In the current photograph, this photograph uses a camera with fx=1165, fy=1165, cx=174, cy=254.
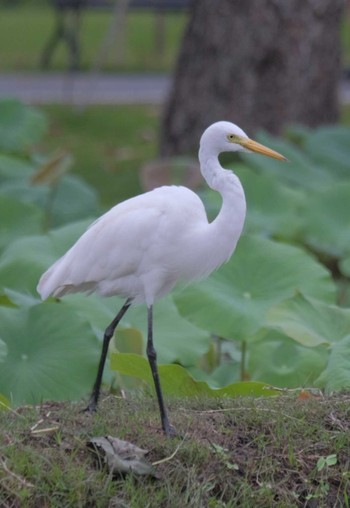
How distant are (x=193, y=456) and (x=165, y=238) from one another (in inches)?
24.6

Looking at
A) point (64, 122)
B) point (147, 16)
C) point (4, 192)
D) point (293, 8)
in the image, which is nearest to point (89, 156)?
point (64, 122)

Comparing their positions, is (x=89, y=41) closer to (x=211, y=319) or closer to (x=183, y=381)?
(x=211, y=319)

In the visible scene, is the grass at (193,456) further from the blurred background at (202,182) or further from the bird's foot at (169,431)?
the blurred background at (202,182)

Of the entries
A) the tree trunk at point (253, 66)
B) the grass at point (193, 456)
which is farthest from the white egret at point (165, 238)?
the tree trunk at point (253, 66)

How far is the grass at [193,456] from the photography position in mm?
3143

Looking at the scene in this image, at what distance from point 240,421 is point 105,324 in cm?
124

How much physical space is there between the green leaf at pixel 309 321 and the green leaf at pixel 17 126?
433 cm

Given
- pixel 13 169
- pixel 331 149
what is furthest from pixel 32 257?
pixel 331 149

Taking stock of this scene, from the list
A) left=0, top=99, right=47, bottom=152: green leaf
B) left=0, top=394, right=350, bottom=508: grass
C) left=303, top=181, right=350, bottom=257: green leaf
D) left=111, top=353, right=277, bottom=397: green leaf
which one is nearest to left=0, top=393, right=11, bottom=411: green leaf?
left=0, top=394, right=350, bottom=508: grass

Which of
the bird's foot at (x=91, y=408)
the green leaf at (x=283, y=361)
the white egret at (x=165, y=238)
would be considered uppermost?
the white egret at (x=165, y=238)

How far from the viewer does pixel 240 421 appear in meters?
3.50

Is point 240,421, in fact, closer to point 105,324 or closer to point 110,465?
point 110,465

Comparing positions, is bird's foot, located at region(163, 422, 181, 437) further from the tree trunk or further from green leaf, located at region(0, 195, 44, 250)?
the tree trunk

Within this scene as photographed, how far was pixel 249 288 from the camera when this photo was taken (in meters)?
4.82
